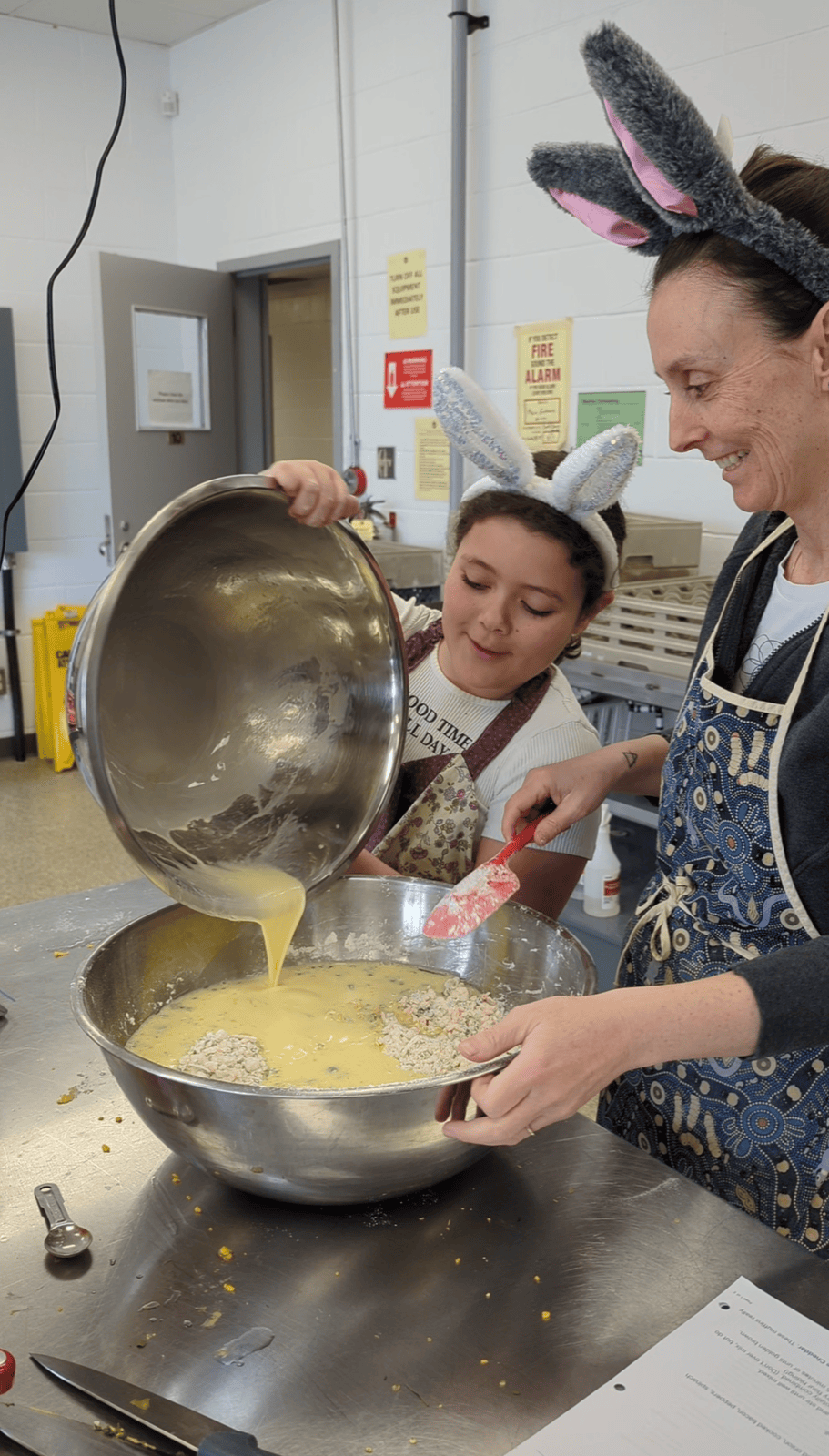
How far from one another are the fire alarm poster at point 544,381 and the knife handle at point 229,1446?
9.77 ft

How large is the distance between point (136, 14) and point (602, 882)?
387 cm

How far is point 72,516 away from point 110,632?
4.30 metres

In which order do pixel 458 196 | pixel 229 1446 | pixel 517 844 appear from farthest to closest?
pixel 458 196 → pixel 517 844 → pixel 229 1446

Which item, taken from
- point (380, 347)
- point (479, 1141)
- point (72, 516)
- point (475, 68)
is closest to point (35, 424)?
point (72, 516)

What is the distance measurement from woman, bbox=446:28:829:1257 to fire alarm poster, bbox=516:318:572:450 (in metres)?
2.23

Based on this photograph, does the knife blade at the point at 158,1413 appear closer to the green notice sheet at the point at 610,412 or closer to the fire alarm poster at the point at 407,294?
the green notice sheet at the point at 610,412

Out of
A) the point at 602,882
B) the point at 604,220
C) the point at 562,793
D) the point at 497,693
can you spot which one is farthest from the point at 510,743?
the point at 602,882

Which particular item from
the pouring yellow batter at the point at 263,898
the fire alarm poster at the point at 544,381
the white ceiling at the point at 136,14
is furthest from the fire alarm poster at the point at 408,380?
the pouring yellow batter at the point at 263,898

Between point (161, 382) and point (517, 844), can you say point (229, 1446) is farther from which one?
point (161, 382)

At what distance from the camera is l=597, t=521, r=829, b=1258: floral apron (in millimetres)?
1067

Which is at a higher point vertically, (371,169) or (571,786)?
(371,169)

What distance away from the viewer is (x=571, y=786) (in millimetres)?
1286

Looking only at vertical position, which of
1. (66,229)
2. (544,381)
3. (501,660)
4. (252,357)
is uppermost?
(66,229)

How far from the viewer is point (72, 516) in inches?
193
